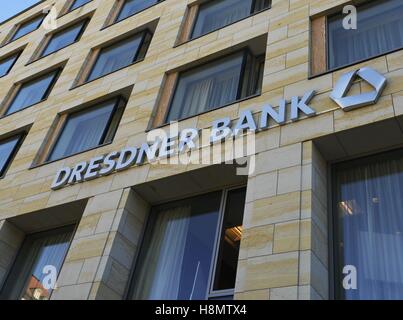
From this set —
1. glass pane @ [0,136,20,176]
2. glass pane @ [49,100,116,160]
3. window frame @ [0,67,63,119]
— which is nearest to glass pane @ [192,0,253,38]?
glass pane @ [49,100,116,160]

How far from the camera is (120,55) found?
18.1 m

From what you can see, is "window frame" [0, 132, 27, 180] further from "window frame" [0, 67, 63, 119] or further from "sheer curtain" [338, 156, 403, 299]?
"sheer curtain" [338, 156, 403, 299]

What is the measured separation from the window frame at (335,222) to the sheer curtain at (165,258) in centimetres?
337

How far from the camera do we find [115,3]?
21.5 meters

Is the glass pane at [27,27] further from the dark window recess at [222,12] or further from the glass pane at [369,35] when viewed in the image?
the glass pane at [369,35]

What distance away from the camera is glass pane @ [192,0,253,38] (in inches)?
→ 621

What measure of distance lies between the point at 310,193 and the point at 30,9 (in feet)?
79.8

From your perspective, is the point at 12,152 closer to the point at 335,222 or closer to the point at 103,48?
the point at 103,48

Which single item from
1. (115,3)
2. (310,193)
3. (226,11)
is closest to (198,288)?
(310,193)

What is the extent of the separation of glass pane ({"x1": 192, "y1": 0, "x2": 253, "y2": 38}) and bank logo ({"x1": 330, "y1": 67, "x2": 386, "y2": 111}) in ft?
19.7

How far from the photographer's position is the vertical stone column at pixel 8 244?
1337 centimetres

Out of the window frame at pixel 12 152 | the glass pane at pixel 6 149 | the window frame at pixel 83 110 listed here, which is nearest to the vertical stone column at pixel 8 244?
the window frame at pixel 83 110

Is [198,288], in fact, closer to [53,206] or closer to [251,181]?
[251,181]

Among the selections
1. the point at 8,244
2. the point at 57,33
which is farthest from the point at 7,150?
the point at 57,33
